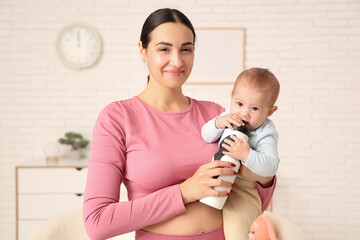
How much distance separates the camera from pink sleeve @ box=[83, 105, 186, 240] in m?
1.15

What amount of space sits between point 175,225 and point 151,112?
0.44 metres

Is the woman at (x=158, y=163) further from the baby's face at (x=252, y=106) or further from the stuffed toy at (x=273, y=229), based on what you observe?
the stuffed toy at (x=273, y=229)

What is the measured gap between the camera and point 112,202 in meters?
1.20

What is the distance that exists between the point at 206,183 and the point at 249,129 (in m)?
0.33

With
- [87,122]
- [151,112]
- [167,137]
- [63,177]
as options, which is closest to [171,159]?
[167,137]

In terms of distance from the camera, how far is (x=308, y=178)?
403 cm

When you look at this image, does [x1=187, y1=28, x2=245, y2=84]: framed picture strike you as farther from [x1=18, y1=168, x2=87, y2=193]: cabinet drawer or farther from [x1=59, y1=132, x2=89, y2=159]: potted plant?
[x1=18, y1=168, x2=87, y2=193]: cabinet drawer

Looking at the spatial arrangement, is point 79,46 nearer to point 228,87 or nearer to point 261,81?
point 228,87

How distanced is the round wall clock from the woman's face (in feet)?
9.10

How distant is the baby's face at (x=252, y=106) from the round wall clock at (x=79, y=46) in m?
2.91

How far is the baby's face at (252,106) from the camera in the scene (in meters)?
1.32

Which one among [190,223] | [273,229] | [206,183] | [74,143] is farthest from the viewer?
[74,143]

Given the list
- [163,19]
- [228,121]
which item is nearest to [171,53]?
[163,19]

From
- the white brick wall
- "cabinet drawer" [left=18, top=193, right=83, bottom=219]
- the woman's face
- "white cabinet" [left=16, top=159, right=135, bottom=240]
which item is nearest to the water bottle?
the woman's face
